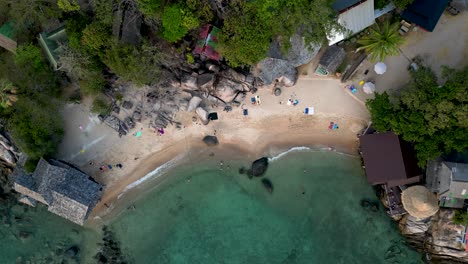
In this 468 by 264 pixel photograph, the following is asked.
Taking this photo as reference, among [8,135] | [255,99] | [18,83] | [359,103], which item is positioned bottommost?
[8,135]

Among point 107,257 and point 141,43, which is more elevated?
point 141,43

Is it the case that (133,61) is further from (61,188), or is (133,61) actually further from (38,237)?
(38,237)

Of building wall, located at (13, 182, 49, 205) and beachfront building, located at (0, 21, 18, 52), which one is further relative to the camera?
building wall, located at (13, 182, 49, 205)

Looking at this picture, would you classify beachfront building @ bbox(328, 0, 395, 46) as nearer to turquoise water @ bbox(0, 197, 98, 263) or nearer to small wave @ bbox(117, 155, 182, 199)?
small wave @ bbox(117, 155, 182, 199)

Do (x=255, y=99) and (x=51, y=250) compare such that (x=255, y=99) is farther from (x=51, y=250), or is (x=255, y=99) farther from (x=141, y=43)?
(x=51, y=250)

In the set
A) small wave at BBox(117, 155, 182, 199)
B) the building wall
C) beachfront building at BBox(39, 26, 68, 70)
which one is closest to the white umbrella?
small wave at BBox(117, 155, 182, 199)

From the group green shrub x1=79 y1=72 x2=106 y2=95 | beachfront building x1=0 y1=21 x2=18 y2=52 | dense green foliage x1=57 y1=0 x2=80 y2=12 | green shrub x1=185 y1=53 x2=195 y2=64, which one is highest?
green shrub x1=185 y1=53 x2=195 y2=64

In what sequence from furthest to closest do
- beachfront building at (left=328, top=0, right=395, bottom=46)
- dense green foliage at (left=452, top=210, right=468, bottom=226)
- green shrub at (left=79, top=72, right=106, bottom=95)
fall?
1. green shrub at (left=79, top=72, right=106, bottom=95)
2. dense green foliage at (left=452, top=210, right=468, bottom=226)
3. beachfront building at (left=328, top=0, right=395, bottom=46)

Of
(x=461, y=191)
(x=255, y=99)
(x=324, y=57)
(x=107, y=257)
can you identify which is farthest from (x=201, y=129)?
(x=461, y=191)
